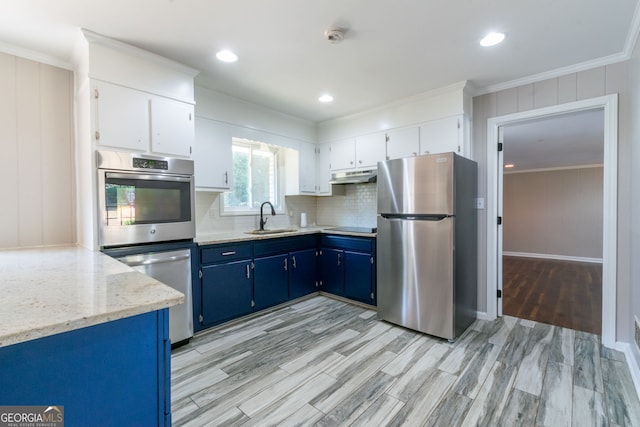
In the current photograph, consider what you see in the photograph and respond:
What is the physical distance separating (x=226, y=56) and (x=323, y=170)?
2.18 metres

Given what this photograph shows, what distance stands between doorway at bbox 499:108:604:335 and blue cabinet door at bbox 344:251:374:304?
157 cm

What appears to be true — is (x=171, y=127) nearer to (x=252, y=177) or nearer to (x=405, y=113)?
(x=252, y=177)

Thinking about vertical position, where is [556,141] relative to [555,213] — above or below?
above

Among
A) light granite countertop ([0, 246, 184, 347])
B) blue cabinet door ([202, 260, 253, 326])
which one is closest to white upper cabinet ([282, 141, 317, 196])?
blue cabinet door ([202, 260, 253, 326])

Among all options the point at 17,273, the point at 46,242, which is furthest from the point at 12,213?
the point at 17,273

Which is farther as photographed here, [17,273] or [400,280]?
[400,280]

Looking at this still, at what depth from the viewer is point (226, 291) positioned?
2.87 meters

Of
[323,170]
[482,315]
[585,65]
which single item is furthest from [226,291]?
[585,65]

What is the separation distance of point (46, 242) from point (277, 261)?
201cm

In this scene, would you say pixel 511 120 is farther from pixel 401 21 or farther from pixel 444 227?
pixel 401 21

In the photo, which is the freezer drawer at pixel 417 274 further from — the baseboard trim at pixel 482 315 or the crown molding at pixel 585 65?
the crown molding at pixel 585 65

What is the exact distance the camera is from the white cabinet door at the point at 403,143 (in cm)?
329

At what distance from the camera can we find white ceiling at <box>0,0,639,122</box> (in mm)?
1801

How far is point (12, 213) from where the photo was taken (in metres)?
2.22
